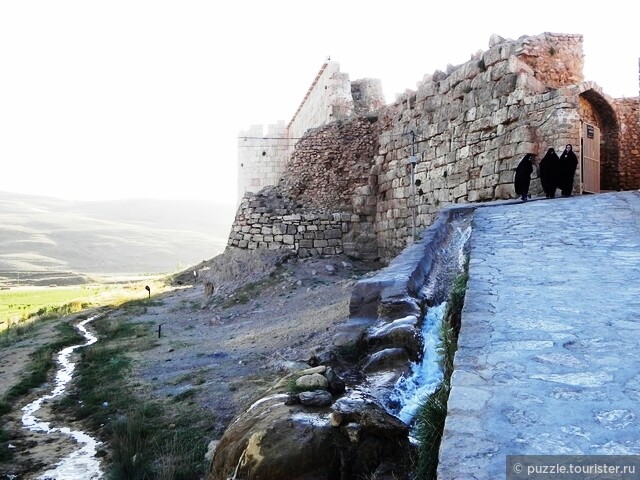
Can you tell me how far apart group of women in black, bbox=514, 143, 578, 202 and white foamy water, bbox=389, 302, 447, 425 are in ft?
19.9

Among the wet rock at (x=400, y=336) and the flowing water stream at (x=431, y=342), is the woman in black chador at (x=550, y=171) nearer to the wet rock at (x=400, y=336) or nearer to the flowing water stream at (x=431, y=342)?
the flowing water stream at (x=431, y=342)

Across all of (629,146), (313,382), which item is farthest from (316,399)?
(629,146)

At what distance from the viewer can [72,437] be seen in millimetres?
7281

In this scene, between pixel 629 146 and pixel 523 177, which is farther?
pixel 629 146

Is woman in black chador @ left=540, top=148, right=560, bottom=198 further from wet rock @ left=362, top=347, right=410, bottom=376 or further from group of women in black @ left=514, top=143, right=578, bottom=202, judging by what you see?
wet rock @ left=362, top=347, right=410, bottom=376

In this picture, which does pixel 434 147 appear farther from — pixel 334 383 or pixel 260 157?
pixel 260 157

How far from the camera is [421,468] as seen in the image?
10.1ft

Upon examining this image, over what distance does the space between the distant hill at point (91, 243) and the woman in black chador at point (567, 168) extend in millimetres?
42258

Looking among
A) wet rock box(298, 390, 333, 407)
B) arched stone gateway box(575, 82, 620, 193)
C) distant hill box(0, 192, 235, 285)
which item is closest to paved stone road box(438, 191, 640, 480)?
wet rock box(298, 390, 333, 407)

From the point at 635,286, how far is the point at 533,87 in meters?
7.50

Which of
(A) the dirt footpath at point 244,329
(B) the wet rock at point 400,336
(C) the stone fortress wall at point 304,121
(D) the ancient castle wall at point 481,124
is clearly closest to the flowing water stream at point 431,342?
(B) the wet rock at point 400,336

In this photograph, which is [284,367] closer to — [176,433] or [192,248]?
[176,433]

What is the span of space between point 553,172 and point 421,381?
23.8ft

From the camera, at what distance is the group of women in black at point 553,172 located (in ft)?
33.5
